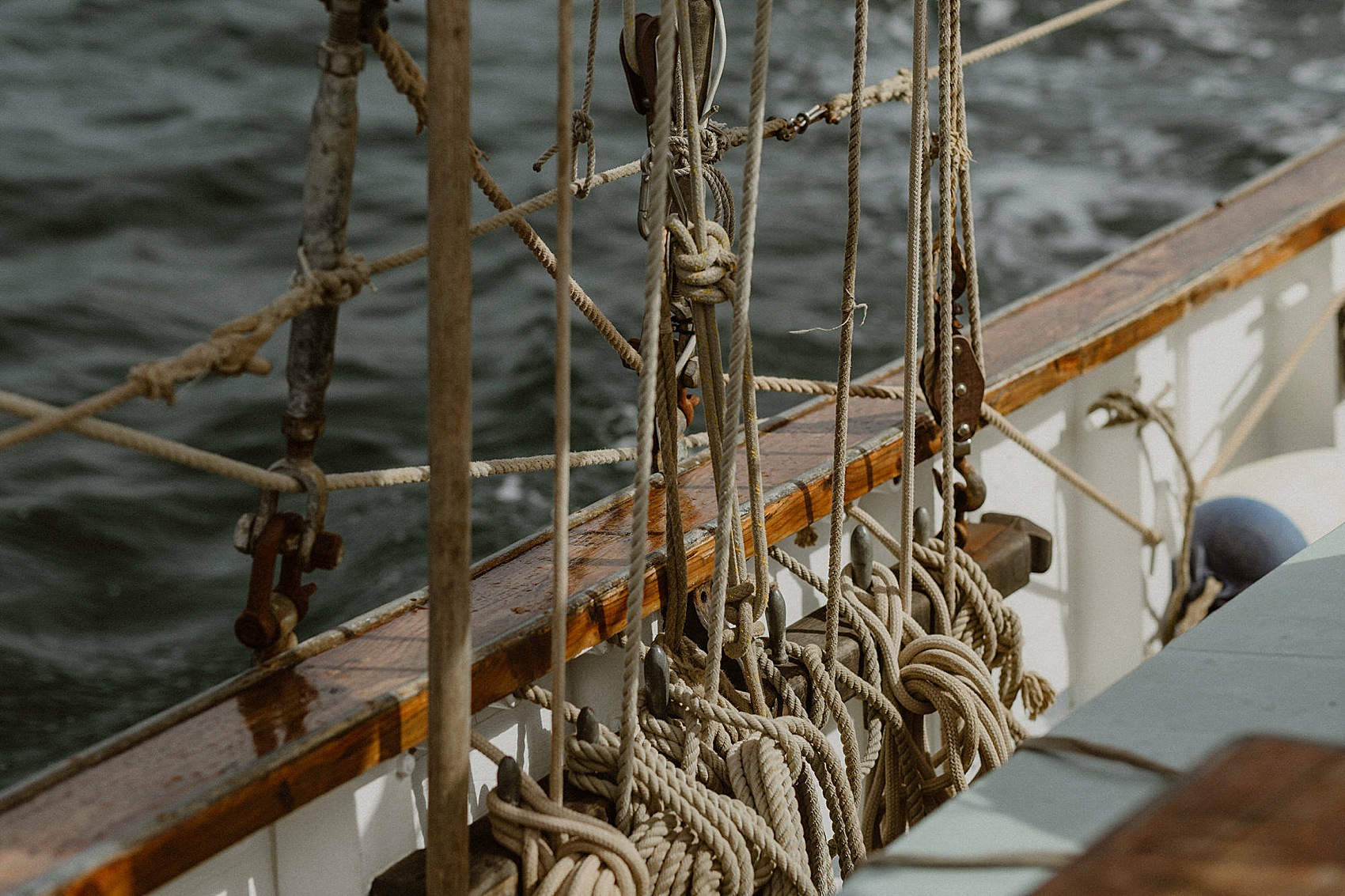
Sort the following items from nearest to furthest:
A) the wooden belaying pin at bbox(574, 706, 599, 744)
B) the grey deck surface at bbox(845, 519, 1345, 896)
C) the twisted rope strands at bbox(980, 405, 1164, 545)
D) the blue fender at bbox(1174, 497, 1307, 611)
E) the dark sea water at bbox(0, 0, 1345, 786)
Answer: the grey deck surface at bbox(845, 519, 1345, 896) → the wooden belaying pin at bbox(574, 706, 599, 744) → the twisted rope strands at bbox(980, 405, 1164, 545) → the blue fender at bbox(1174, 497, 1307, 611) → the dark sea water at bbox(0, 0, 1345, 786)

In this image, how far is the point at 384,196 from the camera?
17.3 ft

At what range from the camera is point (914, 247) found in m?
1.49

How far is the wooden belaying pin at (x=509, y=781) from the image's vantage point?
124 cm

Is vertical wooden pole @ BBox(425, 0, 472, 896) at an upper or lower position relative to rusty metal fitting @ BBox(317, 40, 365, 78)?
lower

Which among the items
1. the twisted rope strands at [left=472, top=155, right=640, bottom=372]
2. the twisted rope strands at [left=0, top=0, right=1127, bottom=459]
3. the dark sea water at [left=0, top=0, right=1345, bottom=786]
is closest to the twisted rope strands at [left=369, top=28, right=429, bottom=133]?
the twisted rope strands at [left=0, top=0, right=1127, bottom=459]

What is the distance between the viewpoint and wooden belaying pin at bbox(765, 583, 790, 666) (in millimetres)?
1436

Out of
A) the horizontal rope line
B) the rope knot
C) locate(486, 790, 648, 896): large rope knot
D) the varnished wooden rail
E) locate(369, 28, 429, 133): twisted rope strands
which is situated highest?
locate(369, 28, 429, 133): twisted rope strands

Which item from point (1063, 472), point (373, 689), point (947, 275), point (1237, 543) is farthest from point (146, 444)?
point (1237, 543)

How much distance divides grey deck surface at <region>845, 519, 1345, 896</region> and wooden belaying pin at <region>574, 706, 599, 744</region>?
0.48m

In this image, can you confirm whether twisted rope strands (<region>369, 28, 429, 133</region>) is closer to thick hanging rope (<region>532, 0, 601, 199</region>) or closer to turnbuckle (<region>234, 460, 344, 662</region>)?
thick hanging rope (<region>532, 0, 601, 199</region>)

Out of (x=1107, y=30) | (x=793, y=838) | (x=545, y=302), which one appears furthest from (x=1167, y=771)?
(x=1107, y=30)

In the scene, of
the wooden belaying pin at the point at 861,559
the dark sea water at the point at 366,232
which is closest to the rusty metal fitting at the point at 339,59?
the wooden belaying pin at the point at 861,559

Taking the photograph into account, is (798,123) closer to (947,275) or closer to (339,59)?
(947,275)

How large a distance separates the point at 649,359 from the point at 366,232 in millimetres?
4068
